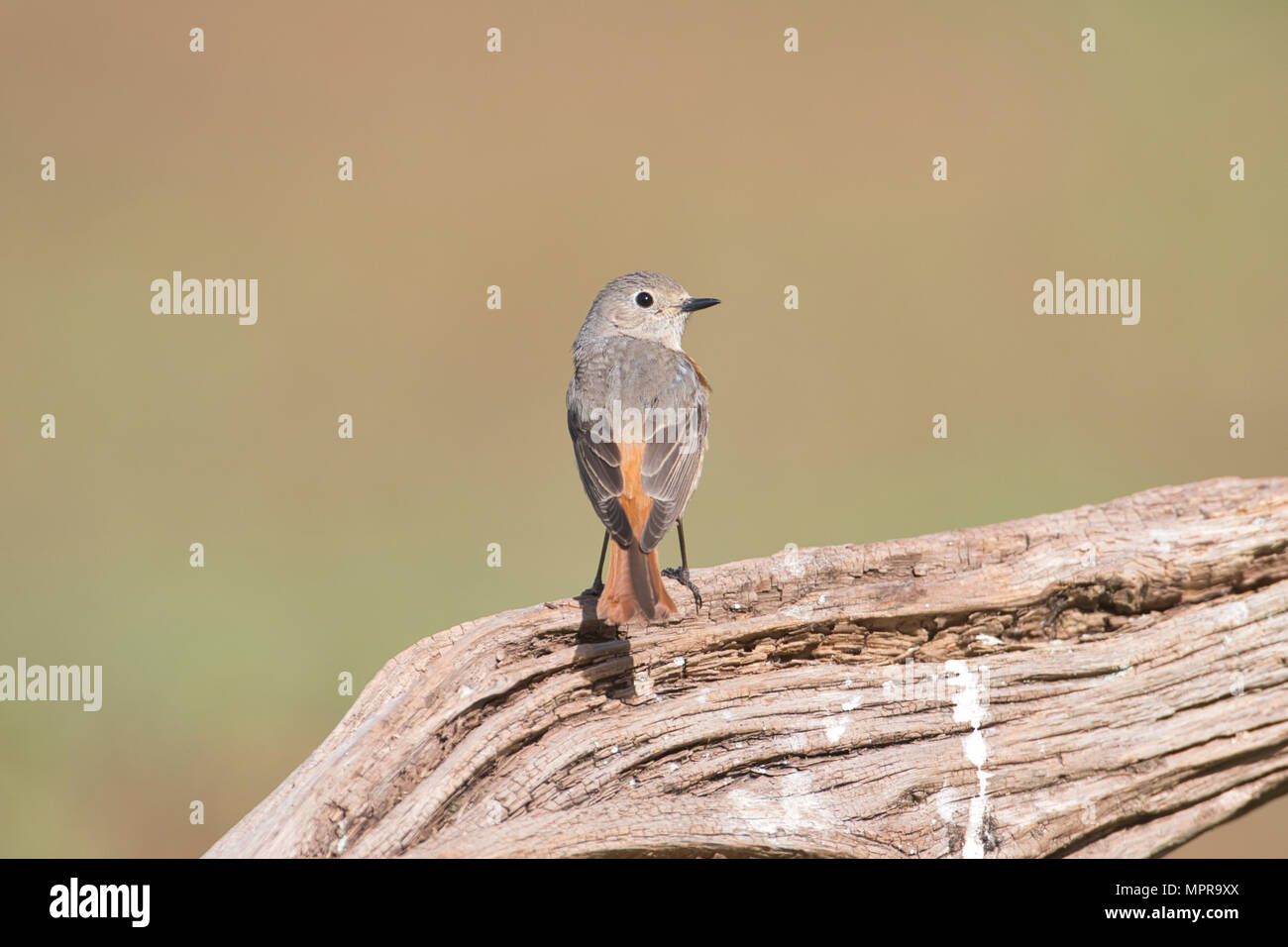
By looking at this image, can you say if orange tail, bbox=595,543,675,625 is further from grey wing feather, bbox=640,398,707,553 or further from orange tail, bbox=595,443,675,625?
grey wing feather, bbox=640,398,707,553

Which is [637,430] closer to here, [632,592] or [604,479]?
[604,479]

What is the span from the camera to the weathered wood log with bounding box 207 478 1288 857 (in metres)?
3.76

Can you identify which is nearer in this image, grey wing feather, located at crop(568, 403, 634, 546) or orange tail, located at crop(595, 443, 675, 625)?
orange tail, located at crop(595, 443, 675, 625)

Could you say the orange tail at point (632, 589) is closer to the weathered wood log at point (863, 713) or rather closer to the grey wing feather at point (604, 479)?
the grey wing feather at point (604, 479)

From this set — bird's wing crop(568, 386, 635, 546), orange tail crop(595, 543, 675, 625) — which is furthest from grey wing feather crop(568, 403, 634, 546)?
orange tail crop(595, 543, 675, 625)

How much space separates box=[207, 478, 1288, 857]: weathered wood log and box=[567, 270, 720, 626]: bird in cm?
26

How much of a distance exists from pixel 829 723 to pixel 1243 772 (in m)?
1.63

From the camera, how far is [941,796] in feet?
13.4

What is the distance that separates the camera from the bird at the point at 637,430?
4.32 m

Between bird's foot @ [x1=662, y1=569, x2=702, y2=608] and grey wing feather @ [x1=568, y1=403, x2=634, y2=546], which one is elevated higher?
grey wing feather @ [x1=568, y1=403, x2=634, y2=546]

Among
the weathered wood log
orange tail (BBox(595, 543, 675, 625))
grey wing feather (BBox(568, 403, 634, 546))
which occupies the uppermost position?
grey wing feather (BBox(568, 403, 634, 546))

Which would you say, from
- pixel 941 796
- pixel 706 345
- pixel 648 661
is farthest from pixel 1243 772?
pixel 706 345

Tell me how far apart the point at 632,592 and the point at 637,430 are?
1175 millimetres
